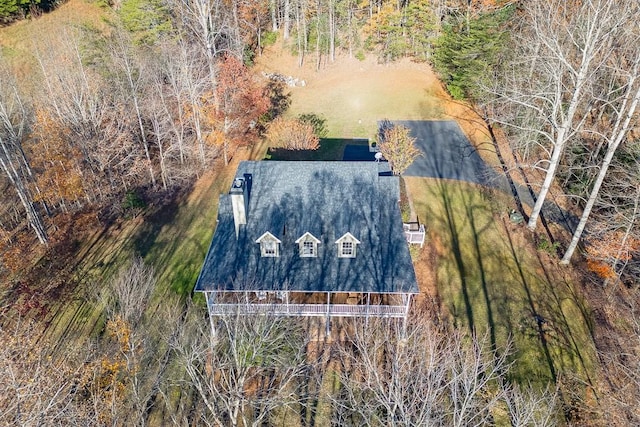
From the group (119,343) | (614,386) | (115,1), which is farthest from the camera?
(115,1)

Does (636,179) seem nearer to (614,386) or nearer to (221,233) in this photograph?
(614,386)

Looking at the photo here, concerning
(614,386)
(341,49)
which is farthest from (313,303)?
(341,49)

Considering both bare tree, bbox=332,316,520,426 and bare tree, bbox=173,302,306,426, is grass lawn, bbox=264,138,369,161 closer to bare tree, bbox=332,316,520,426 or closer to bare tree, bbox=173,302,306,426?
bare tree, bbox=173,302,306,426

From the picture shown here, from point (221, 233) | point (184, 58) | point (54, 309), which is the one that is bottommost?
point (54, 309)

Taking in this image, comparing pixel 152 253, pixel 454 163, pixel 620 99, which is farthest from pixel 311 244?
pixel 620 99

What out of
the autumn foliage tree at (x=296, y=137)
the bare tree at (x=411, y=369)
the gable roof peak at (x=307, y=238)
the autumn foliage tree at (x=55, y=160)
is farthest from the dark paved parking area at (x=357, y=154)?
the autumn foliage tree at (x=55, y=160)

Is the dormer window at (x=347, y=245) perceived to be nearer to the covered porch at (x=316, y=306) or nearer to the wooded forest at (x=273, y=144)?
the covered porch at (x=316, y=306)
